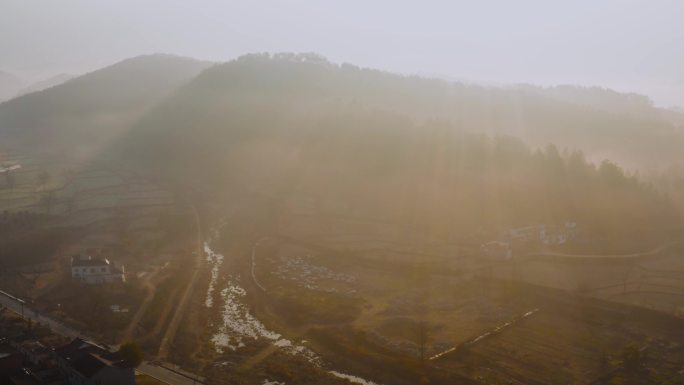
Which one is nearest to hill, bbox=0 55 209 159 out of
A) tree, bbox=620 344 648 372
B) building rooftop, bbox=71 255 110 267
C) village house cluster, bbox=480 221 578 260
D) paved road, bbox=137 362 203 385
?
building rooftop, bbox=71 255 110 267

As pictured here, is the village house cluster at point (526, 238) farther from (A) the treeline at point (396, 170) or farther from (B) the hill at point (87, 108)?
(B) the hill at point (87, 108)

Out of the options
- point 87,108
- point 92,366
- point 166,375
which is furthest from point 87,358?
point 87,108

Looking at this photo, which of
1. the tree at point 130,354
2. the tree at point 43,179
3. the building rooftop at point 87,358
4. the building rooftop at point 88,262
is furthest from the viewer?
the tree at point 43,179

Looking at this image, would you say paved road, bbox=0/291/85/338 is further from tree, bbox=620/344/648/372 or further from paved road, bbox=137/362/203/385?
tree, bbox=620/344/648/372

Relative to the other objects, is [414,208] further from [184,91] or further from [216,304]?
[184,91]

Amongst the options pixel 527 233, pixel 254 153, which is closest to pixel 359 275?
pixel 527 233

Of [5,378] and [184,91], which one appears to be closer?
[5,378]

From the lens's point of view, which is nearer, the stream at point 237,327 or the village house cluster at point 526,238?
the stream at point 237,327

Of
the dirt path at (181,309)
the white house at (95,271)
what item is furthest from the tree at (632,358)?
the white house at (95,271)
